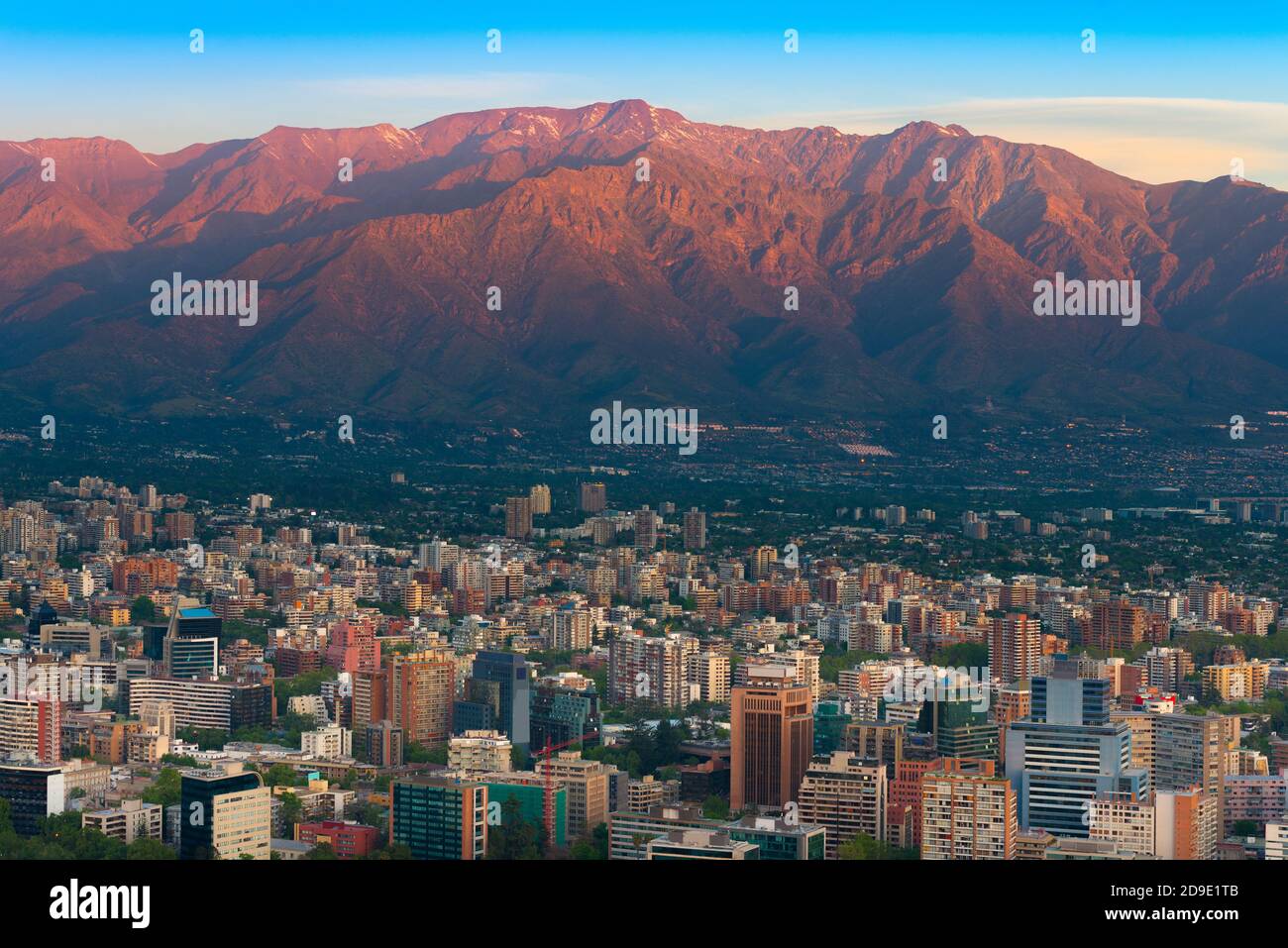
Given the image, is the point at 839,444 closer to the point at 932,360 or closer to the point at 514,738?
the point at 932,360

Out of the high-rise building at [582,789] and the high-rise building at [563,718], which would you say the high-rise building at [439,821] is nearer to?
the high-rise building at [582,789]

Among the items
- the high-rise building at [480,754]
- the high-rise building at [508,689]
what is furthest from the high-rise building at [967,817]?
the high-rise building at [508,689]

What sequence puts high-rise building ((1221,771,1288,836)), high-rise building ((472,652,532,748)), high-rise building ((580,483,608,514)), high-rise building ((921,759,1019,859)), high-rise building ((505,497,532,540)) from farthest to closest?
high-rise building ((580,483,608,514)) → high-rise building ((505,497,532,540)) → high-rise building ((472,652,532,748)) → high-rise building ((1221,771,1288,836)) → high-rise building ((921,759,1019,859))

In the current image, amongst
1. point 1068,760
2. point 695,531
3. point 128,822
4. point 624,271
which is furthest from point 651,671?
point 624,271

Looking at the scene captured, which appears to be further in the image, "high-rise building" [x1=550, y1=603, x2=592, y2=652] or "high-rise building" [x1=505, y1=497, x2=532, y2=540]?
"high-rise building" [x1=505, y1=497, x2=532, y2=540]

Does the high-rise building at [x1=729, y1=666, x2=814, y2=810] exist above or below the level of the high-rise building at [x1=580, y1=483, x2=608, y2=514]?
below

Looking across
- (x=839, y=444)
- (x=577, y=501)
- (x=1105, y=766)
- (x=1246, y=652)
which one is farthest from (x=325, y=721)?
(x=839, y=444)

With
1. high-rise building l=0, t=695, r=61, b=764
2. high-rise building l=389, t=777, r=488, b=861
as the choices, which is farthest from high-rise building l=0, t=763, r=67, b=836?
high-rise building l=0, t=695, r=61, b=764

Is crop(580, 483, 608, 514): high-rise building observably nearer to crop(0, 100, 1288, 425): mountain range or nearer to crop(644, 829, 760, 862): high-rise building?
crop(0, 100, 1288, 425): mountain range
